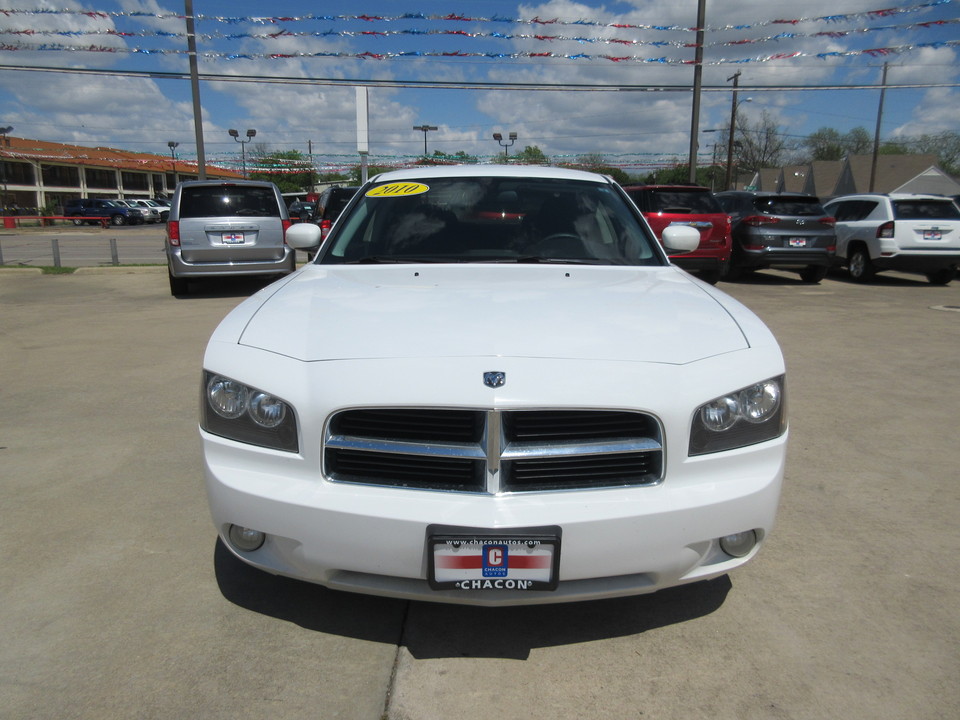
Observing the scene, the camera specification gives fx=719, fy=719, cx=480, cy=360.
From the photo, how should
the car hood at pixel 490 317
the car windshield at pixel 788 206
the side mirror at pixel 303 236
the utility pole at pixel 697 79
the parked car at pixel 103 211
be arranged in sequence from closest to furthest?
the car hood at pixel 490 317
the side mirror at pixel 303 236
the car windshield at pixel 788 206
the utility pole at pixel 697 79
the parked car at pixel 103 211

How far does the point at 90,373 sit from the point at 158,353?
0.82 m

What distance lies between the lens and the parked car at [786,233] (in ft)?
39.8

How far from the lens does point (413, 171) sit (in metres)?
4.27

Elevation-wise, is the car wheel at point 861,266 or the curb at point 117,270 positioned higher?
the car wheel at point 861,266

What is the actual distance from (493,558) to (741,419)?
2.97 ft

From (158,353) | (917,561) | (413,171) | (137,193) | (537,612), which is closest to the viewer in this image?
(537,612)

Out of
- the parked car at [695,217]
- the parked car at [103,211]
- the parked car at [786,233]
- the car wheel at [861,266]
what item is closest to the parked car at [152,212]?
the parked car at [103,211]

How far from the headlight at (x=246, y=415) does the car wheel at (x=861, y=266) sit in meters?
13.3

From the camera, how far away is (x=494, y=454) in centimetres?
210

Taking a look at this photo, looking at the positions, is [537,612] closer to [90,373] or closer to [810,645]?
[810,645]

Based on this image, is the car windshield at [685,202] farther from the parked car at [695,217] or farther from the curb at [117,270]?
the curb at [117,270]

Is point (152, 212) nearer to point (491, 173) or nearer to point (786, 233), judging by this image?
point (786, 233)

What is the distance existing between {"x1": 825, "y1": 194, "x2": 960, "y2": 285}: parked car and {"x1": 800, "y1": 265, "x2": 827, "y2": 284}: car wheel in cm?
94

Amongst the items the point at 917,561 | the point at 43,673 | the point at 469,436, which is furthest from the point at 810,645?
the point at 43,673
